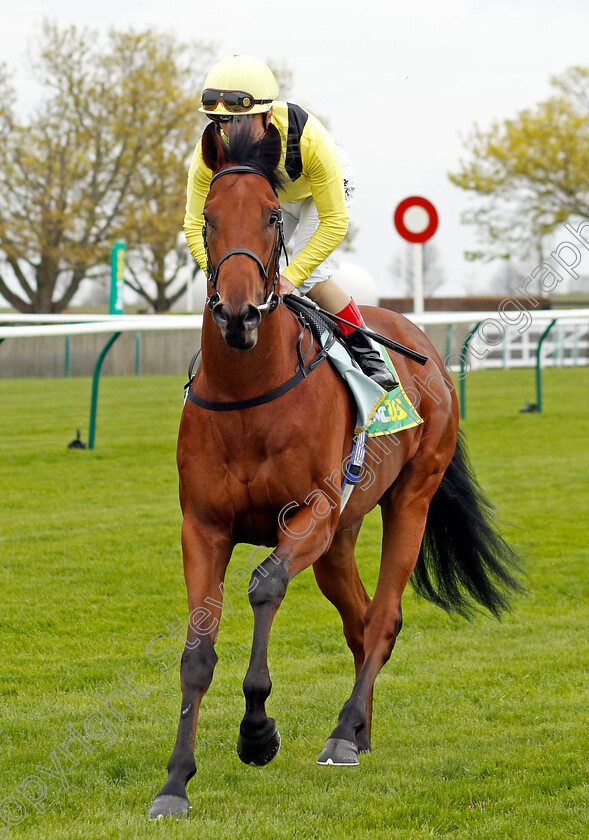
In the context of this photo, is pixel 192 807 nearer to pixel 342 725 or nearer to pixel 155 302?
pixel 342 725

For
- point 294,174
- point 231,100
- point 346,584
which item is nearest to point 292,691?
point 346,584

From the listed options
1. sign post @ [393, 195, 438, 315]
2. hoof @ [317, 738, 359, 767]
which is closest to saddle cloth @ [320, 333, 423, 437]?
hoof @ [317, 738, 359, 767]

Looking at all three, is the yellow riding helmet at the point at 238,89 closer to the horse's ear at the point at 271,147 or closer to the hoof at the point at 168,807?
the horse's ear at the point at 271,147

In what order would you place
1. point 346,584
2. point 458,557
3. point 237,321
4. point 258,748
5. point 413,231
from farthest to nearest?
point 413,231
point 458,557
point 346,584
point 258,748
point 237,321

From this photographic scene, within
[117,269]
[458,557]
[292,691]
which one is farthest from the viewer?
[117,269]

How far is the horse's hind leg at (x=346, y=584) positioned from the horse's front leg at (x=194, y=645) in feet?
3.87

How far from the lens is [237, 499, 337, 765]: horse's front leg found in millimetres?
3439

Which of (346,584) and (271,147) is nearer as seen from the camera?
(271,147)

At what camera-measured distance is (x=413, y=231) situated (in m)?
11.7

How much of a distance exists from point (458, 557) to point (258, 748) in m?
2.20

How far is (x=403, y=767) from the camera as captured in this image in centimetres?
402

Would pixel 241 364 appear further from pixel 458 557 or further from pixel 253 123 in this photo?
pixel 458 557

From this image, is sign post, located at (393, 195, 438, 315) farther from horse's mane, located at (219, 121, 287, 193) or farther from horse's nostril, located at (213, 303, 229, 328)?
horse's nostril, located at (213, 303, 229, 328)

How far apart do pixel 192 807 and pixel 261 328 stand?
1.58 metres
